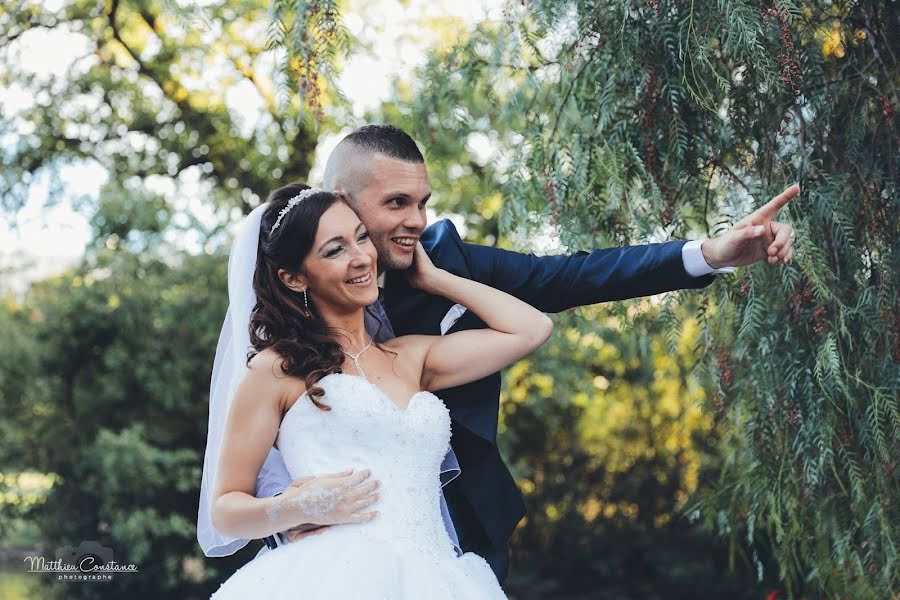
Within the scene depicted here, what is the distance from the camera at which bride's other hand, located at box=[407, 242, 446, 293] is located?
2.57 metres

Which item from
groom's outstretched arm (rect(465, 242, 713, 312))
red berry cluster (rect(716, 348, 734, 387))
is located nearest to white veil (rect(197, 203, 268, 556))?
groom's outstretched arm (rect(465, 242, 713, 312))

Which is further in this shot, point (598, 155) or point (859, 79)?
point (598, 155)

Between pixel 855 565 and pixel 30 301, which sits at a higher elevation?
pixel 30 301

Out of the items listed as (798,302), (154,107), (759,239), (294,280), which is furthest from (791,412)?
(154,107)

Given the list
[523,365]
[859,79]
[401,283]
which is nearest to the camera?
[401,283]

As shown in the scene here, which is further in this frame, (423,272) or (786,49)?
(786,49)

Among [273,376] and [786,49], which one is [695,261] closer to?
[786,49]

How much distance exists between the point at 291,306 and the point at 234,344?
193 millimetres

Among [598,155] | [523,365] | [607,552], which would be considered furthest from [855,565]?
[607,552]

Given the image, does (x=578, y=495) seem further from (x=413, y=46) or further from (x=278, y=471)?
(x=278, y=471)

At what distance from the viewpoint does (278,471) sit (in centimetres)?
250

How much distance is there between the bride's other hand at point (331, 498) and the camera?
2.23 meters

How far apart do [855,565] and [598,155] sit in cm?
154

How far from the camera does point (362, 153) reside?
264cm
